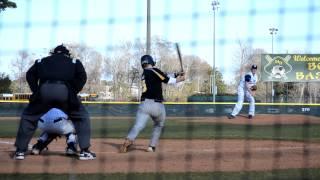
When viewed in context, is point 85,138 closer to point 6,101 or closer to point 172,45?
point 172,45

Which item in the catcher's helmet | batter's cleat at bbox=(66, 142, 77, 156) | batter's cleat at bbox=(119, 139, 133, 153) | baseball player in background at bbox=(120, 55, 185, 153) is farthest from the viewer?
the catcher's helmet

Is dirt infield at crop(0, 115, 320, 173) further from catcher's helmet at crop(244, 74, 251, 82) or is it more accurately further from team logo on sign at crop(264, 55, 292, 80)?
team logo on sign at crop(264, 55, 292, 80)

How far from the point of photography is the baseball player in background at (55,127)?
6871 mm

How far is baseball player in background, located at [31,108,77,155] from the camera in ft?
22.5

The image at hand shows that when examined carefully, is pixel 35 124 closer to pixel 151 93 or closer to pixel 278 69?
pixel 151 93

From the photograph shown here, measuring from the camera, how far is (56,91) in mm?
6355

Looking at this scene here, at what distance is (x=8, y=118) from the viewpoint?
22422 mm

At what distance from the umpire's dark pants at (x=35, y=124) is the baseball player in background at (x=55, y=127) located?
0.60ft

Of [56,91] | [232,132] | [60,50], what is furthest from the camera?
[232,132]

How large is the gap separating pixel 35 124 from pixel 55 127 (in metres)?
0.32

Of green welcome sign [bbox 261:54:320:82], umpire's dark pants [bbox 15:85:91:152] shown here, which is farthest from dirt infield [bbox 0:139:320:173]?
green welcome sign [bbox 261:54:320:82]

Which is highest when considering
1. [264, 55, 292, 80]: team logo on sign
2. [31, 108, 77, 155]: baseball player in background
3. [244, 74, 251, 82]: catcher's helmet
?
[264, 55, 292, 80]: team logo on sign

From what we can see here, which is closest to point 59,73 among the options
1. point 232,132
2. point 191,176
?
point 191,176

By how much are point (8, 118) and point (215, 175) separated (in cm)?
1820
